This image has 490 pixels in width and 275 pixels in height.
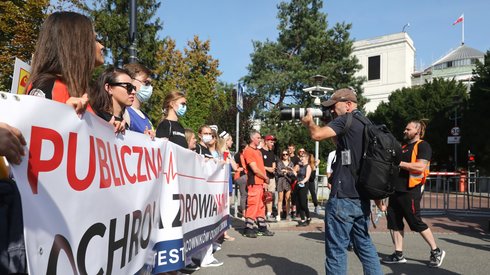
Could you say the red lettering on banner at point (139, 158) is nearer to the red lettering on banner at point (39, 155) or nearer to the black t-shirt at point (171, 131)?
the red lettering on banner at point (39, 155)

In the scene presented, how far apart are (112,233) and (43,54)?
1.03 meters

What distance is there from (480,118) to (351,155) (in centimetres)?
3138

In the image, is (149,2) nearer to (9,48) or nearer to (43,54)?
(9,48)

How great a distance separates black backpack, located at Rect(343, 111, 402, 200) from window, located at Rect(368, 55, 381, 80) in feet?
205

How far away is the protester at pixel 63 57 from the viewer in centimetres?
224

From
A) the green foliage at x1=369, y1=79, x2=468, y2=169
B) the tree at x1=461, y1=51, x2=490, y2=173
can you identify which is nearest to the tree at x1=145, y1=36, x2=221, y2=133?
the green foliage at x1=369, y1=79, x2=468, y2=169

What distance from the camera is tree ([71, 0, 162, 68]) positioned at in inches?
1257

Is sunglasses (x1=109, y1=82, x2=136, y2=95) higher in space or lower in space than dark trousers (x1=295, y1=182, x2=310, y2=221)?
higher

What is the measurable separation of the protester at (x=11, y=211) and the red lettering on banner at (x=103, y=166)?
0.60 metres

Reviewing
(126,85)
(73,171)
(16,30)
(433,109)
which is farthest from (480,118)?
(73,171)

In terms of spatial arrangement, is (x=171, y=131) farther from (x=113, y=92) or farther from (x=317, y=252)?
(x=317, y=252)

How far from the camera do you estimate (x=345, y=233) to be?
3.61m

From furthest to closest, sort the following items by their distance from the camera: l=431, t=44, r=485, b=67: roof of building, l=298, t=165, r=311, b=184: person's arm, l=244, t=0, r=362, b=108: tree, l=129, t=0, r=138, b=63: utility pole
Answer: l=431, t=44, r=485, b=67: roof of building < l=244, t=0, r=362, b=108: tree < l=298, t=165, r=311, b=184: person's arm < l=129, t=0, r=138, b=63: utility pole

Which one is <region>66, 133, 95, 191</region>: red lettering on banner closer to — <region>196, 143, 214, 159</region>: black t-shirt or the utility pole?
<region>196, 143, 214, 159</region>: black t-shirt
